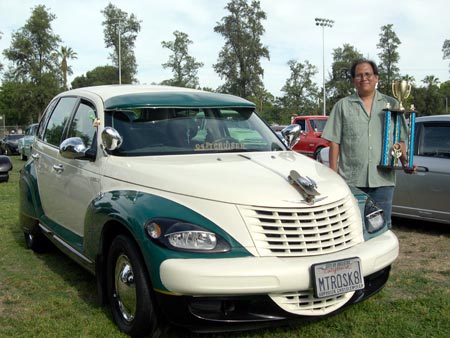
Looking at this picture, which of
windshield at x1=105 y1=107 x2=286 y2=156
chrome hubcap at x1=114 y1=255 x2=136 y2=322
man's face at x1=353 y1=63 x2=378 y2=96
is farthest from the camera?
man's face at x1=353 y1=63 x2=378 y2=96

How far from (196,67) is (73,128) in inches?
2356

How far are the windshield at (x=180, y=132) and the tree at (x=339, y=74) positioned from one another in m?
61.3

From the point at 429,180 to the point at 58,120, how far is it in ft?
14.3

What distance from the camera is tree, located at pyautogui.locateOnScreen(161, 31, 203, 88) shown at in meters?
62.6

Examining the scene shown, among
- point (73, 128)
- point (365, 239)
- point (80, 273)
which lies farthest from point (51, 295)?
point (365, 239)

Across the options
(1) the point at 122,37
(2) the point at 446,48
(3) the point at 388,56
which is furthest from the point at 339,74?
(1) the point at 122,37

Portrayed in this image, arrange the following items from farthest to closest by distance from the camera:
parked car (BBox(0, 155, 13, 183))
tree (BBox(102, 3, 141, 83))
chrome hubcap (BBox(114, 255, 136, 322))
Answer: tree (BBox(102, 3, 141, 83)), parked car (BBox(0, 155, 13, 183)), chrome hubcap (BBox(114, 255, 136, 322))

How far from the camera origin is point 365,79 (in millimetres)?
4438

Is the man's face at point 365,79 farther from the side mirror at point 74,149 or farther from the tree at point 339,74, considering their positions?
the tree at point 339,74

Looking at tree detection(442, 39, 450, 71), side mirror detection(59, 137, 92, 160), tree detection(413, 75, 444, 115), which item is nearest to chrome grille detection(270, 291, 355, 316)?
side mirror detection(59, 137, 92, 160)

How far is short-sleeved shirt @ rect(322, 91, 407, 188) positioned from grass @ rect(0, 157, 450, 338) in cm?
98

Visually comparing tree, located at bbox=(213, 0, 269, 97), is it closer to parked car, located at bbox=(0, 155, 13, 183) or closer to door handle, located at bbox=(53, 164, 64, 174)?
parked car, located at bbox=(0, 155, 13, 183)

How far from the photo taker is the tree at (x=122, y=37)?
5931 cm

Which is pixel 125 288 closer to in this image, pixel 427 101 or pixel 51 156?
pixel 51 156
